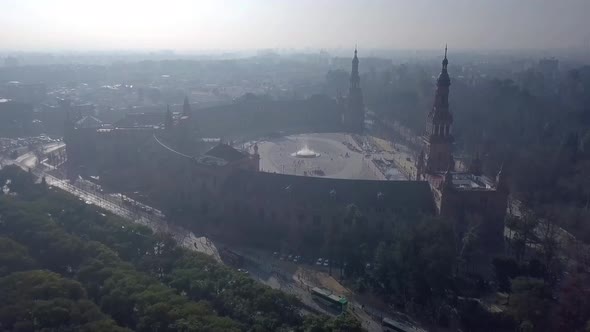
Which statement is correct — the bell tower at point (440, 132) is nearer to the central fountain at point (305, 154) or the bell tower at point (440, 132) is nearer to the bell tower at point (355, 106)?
the central fountain at point (305, 154)

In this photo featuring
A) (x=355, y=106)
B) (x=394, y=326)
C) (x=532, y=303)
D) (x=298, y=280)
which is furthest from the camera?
(x=355, y=106)

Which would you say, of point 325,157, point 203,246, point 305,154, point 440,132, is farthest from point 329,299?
point 305,154

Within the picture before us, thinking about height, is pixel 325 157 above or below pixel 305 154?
below

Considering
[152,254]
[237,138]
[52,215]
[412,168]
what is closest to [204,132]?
[237,138]

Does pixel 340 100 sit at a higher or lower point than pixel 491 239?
higher

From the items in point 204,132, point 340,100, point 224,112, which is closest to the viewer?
point 204,132

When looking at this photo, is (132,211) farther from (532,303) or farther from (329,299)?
(532,303)

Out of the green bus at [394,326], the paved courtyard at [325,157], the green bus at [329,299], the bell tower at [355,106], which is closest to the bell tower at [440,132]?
the paved courtyard at [325,157]

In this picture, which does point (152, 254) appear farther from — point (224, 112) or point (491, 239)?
point (224, 112)
